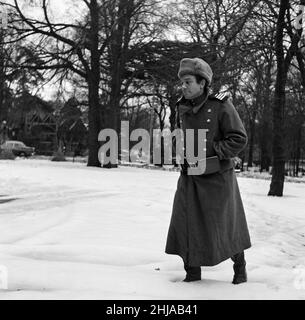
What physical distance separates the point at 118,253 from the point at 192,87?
1927 mm

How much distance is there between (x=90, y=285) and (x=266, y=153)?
38418 mm

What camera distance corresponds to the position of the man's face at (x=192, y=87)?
3967 mm

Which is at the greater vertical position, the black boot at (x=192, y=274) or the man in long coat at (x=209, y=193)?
the man in long coat at (x=209, y=193)

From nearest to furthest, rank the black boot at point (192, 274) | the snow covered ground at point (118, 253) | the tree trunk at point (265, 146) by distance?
1. the snow covered ground at point (118, 253)
2. the black boot at point (192, 274)
3. the tree trunk at point (265, 146)

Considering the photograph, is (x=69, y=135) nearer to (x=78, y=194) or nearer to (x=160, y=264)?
(x=78, y=194)

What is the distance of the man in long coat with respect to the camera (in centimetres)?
386

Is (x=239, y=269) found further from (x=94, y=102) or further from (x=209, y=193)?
(x=94, y=102)

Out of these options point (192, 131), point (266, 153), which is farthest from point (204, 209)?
point (266, 153)

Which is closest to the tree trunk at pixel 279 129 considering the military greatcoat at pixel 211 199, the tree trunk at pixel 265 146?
the military greatcoat at pixel 211 199

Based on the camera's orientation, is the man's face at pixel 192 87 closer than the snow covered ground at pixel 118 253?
No

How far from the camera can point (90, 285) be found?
3.81m

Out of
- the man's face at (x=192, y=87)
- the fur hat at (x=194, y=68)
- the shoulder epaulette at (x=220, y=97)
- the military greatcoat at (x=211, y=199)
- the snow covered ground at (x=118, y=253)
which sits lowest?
the snow covered ground at (x=118, y=253)

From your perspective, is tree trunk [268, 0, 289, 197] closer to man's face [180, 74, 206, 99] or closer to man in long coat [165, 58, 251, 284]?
man in long coat [165, 58, 251, 284]

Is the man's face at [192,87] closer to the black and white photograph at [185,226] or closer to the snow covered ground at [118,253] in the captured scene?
the black and white photograph at [185,226]
